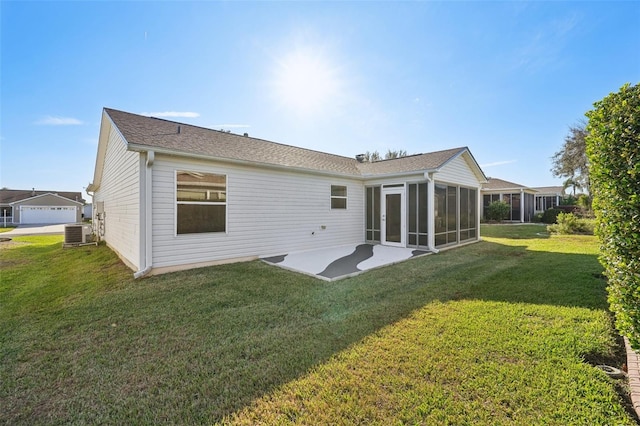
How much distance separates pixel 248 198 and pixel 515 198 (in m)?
24.8

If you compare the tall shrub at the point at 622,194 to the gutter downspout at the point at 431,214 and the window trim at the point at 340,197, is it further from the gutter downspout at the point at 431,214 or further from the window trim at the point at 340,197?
the window trim at the point at 340,197

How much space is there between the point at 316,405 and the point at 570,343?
3110 millimetres

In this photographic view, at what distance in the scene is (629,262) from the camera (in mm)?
2273

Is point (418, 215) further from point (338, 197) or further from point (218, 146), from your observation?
point (218, 146)

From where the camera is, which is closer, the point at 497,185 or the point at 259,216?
the point at 259,216

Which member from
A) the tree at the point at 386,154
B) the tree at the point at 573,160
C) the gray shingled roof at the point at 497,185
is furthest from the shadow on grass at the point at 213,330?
the tree at the point at 386,154

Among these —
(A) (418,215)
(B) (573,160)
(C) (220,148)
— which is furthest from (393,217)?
(B) (573,160)

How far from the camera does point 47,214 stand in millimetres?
31422

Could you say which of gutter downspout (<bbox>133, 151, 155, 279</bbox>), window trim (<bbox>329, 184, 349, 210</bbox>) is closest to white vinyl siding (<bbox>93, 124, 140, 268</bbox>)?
gutter downspout (<bbox>133, 151, 155, 279</bbox>)

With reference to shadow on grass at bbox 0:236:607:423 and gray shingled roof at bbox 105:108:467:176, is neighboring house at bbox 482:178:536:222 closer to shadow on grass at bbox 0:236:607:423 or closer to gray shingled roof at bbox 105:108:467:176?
gray shingled roof at bbox 105:108:467:176

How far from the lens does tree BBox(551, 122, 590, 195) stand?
20656 millimetres

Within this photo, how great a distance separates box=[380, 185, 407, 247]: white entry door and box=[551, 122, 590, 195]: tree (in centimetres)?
2010

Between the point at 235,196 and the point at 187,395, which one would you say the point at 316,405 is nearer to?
the point at 187,395

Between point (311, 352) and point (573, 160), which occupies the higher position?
point (573, 160)
